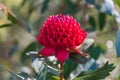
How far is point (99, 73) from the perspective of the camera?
4.20 feet

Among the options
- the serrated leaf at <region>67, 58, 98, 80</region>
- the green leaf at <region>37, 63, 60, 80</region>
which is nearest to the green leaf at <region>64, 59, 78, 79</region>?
the serrated leaf at <region>67, 58, 98, 80</region>

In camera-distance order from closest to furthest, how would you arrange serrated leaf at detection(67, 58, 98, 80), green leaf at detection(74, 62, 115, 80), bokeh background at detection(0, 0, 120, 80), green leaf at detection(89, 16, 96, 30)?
green leaf at detection(74, 62, 115, 80) < serrated leaf at detection(67, 58, 98, 80) < bokeh background at detection(0, 0, 120, 80) < green leaf at detection(89, 16, 96, 30)

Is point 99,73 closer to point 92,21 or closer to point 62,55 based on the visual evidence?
point 62,55

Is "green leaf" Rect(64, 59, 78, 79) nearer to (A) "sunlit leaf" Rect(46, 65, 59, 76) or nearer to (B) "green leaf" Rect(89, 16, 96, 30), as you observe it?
(A) "sunlit leaf" Rect(46, 65, 59, 76)

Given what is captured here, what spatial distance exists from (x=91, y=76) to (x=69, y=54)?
0.10 metres

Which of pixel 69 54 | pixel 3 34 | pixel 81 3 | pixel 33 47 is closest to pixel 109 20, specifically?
pixel 81 3

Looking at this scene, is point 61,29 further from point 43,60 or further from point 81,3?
point 81,3

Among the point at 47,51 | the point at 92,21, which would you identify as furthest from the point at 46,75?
the point at 92,21

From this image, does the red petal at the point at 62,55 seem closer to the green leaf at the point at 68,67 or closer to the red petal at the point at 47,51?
the red petal at the point at 47,51

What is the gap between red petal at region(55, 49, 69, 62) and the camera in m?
1.26

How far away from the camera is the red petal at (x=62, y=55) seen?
1.26 m

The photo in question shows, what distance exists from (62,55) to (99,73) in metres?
0.12

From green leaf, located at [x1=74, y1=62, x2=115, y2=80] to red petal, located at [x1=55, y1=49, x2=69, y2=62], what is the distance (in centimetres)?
9

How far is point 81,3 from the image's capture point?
259 cm
